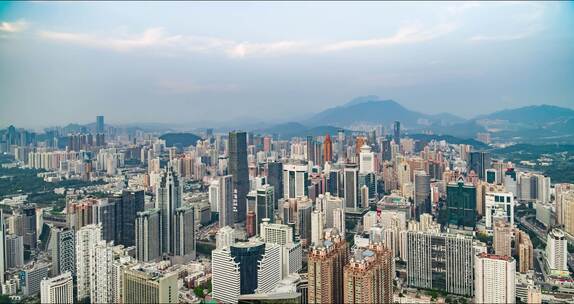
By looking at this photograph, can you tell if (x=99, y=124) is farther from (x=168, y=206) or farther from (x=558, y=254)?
(x=558, y=254)

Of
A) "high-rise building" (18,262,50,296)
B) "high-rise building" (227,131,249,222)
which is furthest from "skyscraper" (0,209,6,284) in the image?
"high-rise building" (227,131,249,222)

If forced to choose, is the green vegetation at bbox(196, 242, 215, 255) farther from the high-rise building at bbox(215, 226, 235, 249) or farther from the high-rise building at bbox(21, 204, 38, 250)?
the high-rise building at bbox(21, 204, 38, 250)

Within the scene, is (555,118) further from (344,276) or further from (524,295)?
(344,276)

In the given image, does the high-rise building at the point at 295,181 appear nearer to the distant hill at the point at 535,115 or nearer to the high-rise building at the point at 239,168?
the high-rise building at the point at 239,168

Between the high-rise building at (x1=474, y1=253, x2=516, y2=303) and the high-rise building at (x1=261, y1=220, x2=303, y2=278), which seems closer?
the high-rise building at (x1=474, y1=253, x2=516, y2=303)

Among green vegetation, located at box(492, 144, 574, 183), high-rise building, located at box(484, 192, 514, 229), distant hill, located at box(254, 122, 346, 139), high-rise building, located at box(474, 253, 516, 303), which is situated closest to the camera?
high-rise building, located at box(474, 253, 516, 303)
